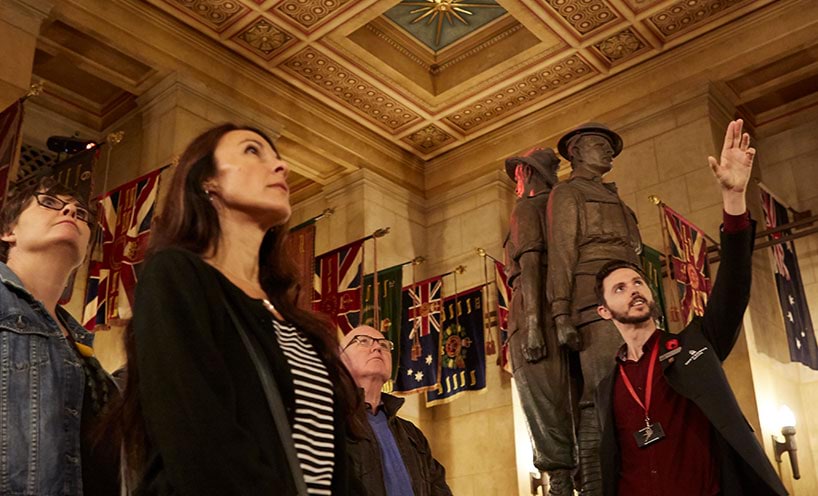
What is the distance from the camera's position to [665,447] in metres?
3.08

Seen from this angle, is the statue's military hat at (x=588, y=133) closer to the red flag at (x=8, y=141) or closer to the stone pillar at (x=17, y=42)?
the red flag at (x=8, y=141)

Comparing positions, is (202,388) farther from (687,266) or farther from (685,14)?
(685,14)

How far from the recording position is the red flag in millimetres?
7117

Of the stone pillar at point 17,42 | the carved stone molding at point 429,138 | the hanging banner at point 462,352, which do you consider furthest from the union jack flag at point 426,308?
the stone pillar at point 17,42

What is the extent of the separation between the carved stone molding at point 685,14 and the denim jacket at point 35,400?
10.4 metres

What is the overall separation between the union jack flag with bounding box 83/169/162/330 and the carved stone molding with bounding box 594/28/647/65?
6456 millimetres

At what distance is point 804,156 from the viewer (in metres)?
11.8

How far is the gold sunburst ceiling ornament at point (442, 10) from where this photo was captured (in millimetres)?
11781

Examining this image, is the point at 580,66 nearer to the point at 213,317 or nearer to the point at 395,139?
the point at 395,139

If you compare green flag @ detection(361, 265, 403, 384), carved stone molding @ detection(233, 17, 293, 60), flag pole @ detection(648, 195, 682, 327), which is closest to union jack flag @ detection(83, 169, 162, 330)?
green flag @ detection(361, 265, 403, 384)

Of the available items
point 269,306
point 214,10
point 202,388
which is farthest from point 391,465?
point 214,10

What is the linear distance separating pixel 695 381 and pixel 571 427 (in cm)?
114

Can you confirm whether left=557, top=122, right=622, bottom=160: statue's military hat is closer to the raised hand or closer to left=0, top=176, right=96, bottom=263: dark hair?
the raised hand

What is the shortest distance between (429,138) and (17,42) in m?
6.60
